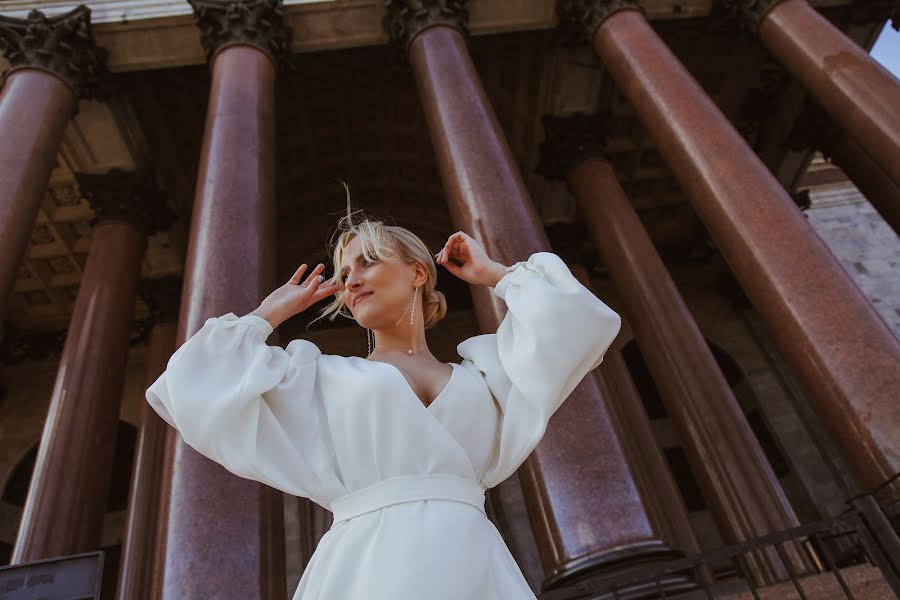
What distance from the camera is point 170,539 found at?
3295mm

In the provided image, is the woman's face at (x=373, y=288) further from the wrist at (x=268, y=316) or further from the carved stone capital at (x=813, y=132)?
the carved stone capital at (x=813, y=132)

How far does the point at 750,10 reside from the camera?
7.73m

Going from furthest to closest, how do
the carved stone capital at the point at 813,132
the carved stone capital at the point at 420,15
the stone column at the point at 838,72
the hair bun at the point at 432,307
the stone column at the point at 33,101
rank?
the carved stone capital at the point at 813,132 < the carved stone capital at the point at 420,15 < the stone column at the point at 838,72 < the stone column at the point at 33,101 < the hair bun at the point at 432,307

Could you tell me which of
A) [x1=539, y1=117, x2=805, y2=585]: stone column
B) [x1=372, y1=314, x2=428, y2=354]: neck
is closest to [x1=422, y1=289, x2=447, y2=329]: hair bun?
[x1=372, y1=314, x2=428, y2=354]: neck

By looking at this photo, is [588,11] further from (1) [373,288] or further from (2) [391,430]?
(2) [391,430]

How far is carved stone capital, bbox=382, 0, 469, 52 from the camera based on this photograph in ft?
24.2

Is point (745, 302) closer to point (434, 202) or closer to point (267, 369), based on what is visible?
point (434, 202)

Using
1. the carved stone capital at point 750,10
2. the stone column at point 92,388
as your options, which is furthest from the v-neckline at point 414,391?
the carved stone capital at point 750,10

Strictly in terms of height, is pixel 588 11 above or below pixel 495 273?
below

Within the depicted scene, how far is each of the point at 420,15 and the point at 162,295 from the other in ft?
22.4

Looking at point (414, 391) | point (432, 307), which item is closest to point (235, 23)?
point (432, 307)

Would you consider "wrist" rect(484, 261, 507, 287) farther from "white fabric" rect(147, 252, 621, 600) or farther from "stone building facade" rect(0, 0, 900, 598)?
"stone building facade" rect(0, 0, 900, 598)

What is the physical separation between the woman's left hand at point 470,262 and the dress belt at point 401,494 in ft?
1.70

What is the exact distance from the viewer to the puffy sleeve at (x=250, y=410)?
1.29 metres
